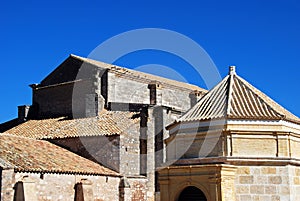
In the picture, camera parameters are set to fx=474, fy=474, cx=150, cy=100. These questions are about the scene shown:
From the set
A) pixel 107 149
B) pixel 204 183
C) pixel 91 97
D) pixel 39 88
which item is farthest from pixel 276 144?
pixel 39 88

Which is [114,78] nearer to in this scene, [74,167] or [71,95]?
[71,95]

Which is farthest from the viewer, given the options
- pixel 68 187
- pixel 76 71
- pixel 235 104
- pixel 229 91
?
pixel 76 71

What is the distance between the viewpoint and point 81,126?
1083 inches

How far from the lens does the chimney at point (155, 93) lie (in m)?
31.0

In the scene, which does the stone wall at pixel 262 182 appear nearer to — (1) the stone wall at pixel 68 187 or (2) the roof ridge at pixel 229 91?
(2) the roof ridge at pixel 229 91

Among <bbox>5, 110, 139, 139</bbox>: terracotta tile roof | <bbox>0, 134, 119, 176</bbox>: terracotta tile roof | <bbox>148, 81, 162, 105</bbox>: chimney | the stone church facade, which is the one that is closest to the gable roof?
the stone church facade

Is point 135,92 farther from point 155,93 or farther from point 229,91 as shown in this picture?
point 229,91

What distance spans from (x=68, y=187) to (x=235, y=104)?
11501mm

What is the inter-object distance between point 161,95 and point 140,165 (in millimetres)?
6459

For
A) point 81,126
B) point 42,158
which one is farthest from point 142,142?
point 42,158

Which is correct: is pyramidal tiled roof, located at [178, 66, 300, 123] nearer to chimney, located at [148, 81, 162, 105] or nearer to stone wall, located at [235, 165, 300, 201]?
stone wall, located at [235, 165, 300, 201]

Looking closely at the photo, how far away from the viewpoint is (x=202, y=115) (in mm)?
13086

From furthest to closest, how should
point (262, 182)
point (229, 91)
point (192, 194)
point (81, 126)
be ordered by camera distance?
point (81, 126)
point (229, 91)
point (192, 194)
point (262, 182)

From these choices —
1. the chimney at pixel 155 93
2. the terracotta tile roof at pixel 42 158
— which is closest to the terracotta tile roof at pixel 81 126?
the terracotta tile roof at pixel 42 158
